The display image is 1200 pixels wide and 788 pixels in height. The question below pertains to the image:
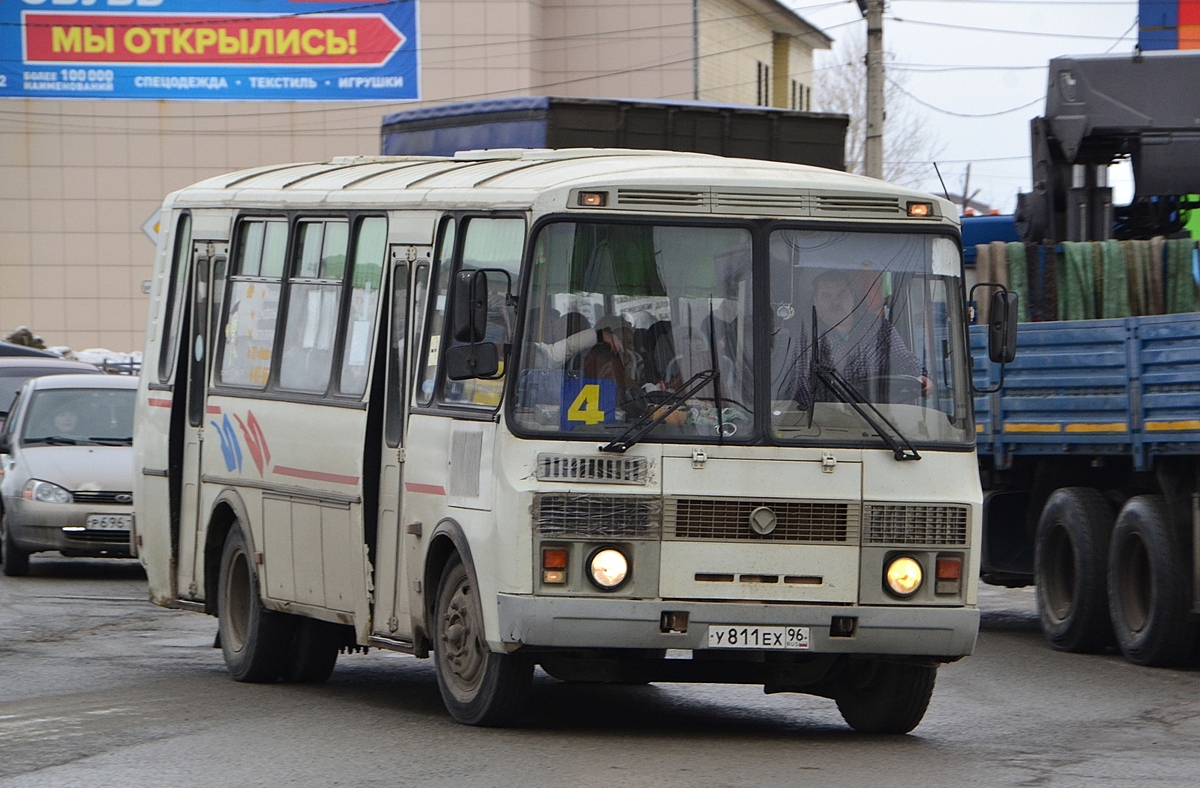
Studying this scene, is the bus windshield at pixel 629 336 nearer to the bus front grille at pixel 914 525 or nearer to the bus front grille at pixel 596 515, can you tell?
the bus front grille at pixel 596 515

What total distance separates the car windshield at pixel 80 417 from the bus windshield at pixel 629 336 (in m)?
10.6

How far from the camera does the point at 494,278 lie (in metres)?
9.49

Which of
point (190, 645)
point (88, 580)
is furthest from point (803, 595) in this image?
point (88, 580)

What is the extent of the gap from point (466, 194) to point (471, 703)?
7.51ft

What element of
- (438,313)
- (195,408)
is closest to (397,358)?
A: (438,313)

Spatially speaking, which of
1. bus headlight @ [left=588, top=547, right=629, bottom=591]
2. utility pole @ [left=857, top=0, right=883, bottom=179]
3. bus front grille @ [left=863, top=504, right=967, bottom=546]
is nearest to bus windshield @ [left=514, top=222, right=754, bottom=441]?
bus headlight @ [left=588, top=547, right=629, bottom=591]

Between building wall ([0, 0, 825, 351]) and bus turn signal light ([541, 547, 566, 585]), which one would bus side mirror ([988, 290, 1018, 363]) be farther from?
building wall ([0, 0, 825, 351])

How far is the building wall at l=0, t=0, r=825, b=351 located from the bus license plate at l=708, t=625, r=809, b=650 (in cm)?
4039

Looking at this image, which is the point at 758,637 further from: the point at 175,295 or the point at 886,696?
the point at 175,295

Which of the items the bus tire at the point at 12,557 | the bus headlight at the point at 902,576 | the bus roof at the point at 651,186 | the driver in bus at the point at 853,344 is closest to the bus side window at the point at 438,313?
the bus roof at the point at 651,186

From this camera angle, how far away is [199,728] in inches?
385

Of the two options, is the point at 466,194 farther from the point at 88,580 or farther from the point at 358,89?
the point at 358,89

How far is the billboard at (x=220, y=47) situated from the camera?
47656 mm

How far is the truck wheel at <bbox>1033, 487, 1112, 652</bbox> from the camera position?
46.2 feet
